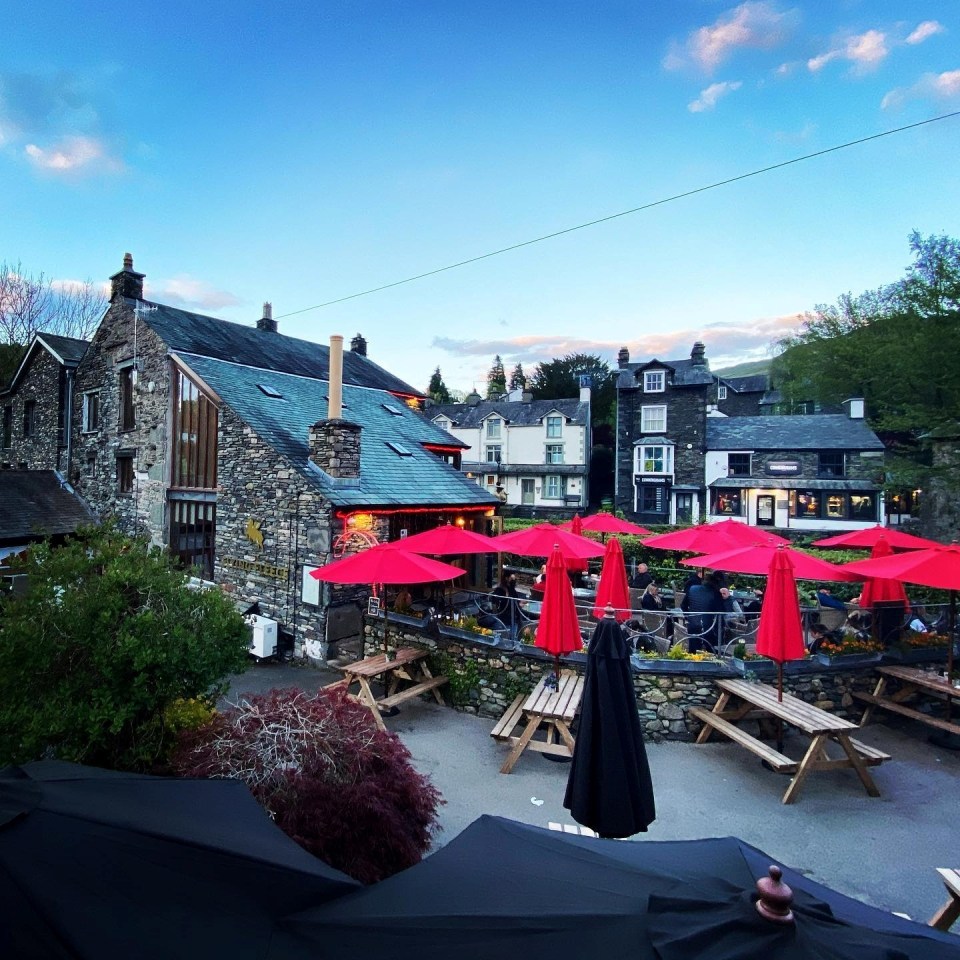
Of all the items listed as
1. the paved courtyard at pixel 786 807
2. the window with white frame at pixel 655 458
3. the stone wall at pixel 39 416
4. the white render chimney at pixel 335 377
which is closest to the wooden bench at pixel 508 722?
the paved courtyard at pixel 786 807

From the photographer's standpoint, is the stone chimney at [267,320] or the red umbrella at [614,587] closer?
the red umbrella at [614,587]

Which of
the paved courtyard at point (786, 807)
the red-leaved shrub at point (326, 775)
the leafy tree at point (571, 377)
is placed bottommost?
the paved courtyard at point (786, 807)

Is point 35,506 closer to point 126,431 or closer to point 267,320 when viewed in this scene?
point 126,431

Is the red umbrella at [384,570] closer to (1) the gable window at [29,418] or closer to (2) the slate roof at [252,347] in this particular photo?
(2) the slate roof at [252,347]

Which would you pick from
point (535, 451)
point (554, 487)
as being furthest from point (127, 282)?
point (554, 487)

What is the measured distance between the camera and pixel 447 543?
36.3ft

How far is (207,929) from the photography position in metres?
2.53

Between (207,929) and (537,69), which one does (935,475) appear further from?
(207,929)

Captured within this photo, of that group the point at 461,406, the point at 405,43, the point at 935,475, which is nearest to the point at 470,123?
the point at 405,43

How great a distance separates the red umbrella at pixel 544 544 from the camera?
36.9ft

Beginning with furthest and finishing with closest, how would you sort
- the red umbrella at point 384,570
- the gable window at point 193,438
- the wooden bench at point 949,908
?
the gable window at point 193,438 → the red umbrella at point 384,570 → the wooden bench at point 949,908

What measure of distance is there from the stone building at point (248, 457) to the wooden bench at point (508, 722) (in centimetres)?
499

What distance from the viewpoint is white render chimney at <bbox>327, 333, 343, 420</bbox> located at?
13172mm

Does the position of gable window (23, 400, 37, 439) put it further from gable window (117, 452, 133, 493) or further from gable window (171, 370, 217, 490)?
gable window (171, 370, 217, 490)
